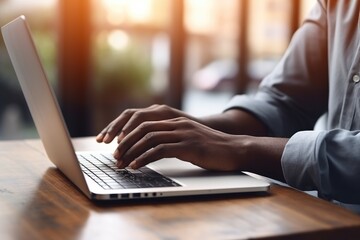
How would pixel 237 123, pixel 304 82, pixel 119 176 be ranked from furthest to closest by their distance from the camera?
1. pixel 304 82
2. pixel 237 123
3. pixel 119 176

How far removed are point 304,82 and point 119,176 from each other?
2.41 feet

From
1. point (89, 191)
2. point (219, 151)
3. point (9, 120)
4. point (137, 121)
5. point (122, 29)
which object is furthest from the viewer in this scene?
point (122, 29)

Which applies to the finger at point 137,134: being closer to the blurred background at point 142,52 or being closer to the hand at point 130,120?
the hand at point 130,120

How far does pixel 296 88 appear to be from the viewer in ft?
5.01

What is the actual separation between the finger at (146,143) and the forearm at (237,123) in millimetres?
355

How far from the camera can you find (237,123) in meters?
1.42

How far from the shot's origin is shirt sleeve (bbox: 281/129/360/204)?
0.99 meters

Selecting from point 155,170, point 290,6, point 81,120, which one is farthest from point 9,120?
point 155,170

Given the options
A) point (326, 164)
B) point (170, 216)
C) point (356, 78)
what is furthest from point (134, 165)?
point (356, 78)

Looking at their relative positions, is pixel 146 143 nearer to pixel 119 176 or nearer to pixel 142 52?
pixel 119 176

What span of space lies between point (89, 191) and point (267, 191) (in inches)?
11.4

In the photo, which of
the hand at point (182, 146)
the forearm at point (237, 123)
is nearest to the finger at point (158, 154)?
the hand at point (182, 146)

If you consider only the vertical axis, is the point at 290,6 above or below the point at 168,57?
above

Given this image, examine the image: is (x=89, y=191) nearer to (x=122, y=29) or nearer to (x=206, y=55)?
(x=122, y=29)
